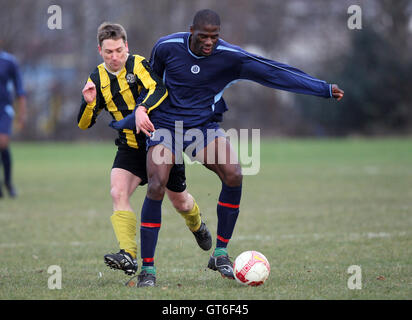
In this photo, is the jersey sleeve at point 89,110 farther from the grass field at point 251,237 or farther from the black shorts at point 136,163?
the grass field at point 251,237

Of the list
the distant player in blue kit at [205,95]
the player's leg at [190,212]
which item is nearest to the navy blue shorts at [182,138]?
the distant player in blue kit at [205,95]

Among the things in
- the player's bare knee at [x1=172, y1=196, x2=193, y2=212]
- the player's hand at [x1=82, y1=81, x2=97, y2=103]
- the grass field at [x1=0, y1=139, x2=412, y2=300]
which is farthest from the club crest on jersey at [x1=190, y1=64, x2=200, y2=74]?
the grass field at [x1=0, y1=139, x2=412, y2=300]

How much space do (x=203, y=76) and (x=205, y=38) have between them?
321mm

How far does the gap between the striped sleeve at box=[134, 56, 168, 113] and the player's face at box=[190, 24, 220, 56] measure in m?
0.39

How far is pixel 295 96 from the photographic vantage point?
2842 cm

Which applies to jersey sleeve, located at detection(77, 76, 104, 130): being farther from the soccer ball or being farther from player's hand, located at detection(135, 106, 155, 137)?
the soccer ball

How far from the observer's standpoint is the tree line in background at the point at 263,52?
2709 cm

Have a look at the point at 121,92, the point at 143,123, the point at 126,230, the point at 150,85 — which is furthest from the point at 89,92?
the point at 126,230

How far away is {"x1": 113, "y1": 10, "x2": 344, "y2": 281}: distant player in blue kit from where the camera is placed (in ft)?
15.9

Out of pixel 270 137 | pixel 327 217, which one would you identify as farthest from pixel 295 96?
pixel 327 217

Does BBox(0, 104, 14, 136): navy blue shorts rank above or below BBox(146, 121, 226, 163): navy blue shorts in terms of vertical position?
above

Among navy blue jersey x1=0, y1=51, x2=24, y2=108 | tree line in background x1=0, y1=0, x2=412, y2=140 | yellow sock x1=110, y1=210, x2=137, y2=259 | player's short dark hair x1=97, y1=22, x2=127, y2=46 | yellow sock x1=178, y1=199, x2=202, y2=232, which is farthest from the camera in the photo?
tree line in background x1=0, y1=0, x2=412, y2=140

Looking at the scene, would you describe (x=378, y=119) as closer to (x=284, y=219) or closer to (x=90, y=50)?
(x=90, y=50)

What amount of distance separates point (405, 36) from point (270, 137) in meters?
7.10
